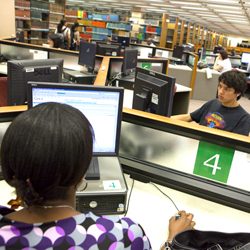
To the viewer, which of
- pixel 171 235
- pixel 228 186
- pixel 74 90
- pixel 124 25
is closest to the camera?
pixel 171 235

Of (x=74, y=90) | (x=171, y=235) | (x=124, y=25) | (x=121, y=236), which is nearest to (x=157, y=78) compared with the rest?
(x=74, y=90)

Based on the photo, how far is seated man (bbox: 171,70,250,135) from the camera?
7.65ft

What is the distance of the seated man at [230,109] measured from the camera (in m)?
2.33

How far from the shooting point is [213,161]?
1459mm

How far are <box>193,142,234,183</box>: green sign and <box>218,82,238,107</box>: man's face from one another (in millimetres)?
1085

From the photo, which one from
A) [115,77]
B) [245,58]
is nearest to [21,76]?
[115,77]

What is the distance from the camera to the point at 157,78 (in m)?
1.92

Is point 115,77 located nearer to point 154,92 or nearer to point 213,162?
point 154,92

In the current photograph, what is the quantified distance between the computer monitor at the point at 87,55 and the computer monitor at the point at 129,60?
49 centimetres

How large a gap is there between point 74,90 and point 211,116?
1488mm

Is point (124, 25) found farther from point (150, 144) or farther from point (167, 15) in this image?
point (150, 144)

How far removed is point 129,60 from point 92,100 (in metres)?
3.56

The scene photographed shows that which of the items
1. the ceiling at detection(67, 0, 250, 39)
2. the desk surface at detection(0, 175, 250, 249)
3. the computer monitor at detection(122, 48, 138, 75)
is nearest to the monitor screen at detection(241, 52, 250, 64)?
the ceiling at detection(67, 0, 250, 39)

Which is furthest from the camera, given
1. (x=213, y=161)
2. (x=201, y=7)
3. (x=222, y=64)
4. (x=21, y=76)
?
(x=201, y=7)
